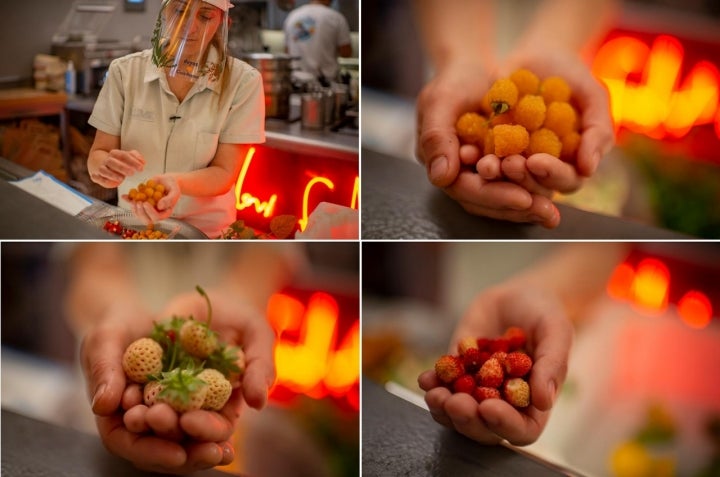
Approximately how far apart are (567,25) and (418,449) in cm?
112

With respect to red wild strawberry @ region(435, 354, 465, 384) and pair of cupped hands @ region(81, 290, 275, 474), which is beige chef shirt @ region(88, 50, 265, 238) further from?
red wild strawberry @ region(435, 354, 465, 384)

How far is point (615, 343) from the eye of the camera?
1985 millimetres

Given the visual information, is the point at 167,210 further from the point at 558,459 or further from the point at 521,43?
the point at 558,459

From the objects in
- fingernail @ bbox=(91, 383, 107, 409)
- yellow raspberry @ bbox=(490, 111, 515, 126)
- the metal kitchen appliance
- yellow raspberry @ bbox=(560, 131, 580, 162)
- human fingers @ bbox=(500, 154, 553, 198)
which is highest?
the metal kitchen appliance

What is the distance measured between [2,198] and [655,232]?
1620 millimetres

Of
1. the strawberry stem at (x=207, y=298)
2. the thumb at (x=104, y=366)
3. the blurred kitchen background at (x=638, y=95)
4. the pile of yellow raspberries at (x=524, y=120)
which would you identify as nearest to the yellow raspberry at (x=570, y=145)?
the pile of yellow raspberries at (x=524, y=120)

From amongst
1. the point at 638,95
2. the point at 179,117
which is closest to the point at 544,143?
the point at 638,95

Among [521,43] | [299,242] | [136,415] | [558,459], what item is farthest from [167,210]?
[558,459]

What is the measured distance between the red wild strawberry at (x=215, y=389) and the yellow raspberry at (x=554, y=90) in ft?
3.35

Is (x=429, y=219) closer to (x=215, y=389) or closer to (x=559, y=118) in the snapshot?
(x=559, y=118)

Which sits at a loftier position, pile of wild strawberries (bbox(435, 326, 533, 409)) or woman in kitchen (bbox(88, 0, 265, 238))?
woman in kitchen (bbox(88, 0, 265, 238))

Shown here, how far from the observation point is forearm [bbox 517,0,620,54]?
1.89 m

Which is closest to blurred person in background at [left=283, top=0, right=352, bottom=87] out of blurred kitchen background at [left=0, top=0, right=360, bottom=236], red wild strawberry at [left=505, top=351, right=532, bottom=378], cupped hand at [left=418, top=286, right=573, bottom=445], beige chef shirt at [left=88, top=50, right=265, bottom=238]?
blurred kitchen background at [left=0, top=0, right=360, bottom=236]

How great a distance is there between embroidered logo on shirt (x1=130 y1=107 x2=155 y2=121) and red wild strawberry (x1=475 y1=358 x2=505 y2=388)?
1.00 metres
